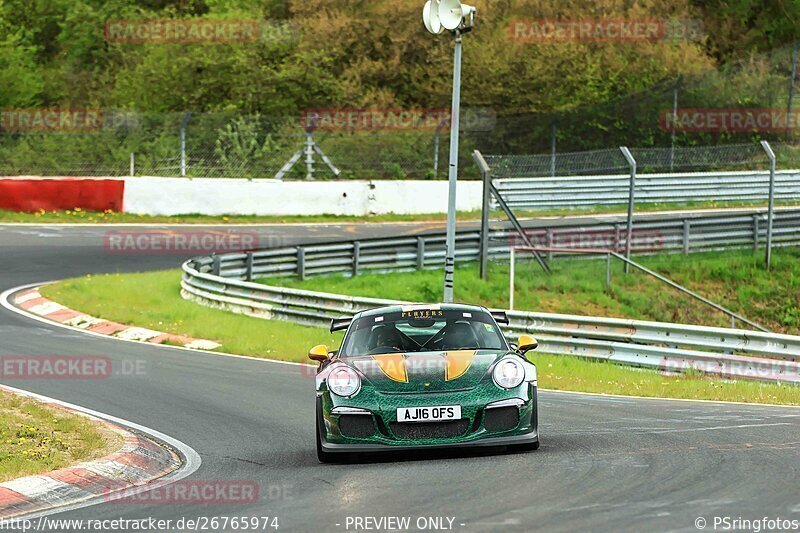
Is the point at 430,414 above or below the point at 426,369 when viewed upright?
below

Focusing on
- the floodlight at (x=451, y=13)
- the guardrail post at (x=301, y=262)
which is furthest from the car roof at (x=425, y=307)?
the guardrail post at (x=301, y=262)

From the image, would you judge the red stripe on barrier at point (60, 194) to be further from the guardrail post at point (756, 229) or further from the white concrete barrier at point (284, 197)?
the guardrail post at point (756, 229)

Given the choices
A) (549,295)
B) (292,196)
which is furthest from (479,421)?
(292,196)

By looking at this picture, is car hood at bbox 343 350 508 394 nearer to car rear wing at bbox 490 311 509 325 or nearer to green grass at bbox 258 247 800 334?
car rear wing at bbox 490 311 509 325

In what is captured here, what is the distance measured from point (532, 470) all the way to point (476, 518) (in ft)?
5.44

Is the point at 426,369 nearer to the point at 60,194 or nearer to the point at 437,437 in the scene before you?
the point at 437,437

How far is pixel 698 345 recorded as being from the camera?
1692cm

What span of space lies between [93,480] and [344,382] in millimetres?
2008

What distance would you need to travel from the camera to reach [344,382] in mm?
9594

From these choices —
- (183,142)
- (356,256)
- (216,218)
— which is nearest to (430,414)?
(356,256)

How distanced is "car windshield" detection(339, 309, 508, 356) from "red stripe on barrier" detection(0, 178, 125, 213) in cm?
2476

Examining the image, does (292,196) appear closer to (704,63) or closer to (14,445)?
(704,63)

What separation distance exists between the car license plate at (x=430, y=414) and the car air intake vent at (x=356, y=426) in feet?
0.80

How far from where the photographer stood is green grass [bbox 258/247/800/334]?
2575cm
